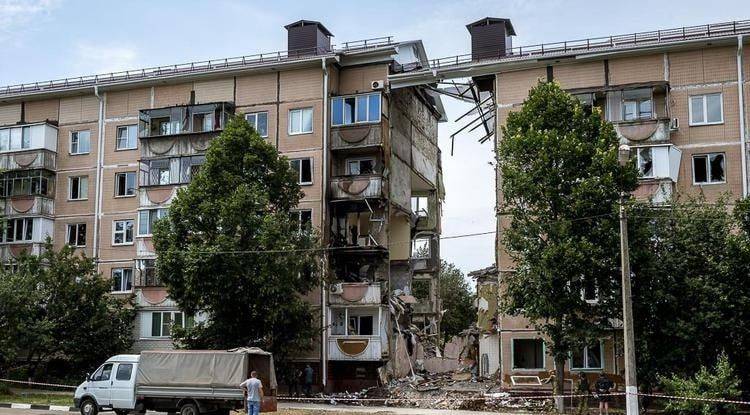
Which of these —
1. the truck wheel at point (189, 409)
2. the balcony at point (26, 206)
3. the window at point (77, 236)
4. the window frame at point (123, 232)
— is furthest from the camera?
the window at point (77, 236)

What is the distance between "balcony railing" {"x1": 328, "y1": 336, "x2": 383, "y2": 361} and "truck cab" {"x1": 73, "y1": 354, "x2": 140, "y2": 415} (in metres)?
13.2

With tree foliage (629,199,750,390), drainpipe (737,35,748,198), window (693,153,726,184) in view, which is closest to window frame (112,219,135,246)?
tree foliage (629,199,750,390)

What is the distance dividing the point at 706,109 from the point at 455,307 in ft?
133

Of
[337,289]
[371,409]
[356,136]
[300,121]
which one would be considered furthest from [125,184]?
[371,409]

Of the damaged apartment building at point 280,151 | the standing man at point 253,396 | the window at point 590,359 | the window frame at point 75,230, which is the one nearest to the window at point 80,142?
the damaged apartment building at point 280,151

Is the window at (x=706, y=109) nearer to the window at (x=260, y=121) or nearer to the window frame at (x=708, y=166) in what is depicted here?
the window frame at (x=708, y=166)

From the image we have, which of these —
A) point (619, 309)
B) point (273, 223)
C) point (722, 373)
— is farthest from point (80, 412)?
point (722, 373)

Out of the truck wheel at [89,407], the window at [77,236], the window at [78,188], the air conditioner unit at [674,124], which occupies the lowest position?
the truck wheel at [89,407]

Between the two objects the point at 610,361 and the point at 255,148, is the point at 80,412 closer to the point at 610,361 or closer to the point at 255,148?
the point at 255,148

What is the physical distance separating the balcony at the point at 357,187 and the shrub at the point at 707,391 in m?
17.7

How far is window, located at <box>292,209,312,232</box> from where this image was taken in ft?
129

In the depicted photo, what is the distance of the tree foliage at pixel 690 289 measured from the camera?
30.1 metres

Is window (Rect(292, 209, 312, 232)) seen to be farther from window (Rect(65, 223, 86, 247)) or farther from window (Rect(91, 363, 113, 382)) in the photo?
window (Rect(65, 223, 86, 247))

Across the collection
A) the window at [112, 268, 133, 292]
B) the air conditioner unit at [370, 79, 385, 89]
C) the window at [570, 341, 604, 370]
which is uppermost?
the air conditioner unit at [370, 79, 385, 89]
